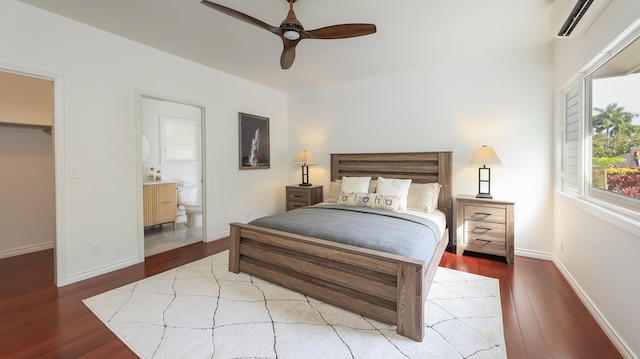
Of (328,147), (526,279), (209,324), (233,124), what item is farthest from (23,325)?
(526,279)

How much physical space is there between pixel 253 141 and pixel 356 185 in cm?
201

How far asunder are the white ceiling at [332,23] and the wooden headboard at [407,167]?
1.28 metres

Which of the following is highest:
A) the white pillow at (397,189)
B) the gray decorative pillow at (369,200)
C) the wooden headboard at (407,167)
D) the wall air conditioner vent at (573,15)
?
the wall air conditioner vent at (573,15)

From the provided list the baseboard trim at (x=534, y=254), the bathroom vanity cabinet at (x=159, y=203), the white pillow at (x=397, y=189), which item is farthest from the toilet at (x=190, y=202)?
the baseboard trim at (x=534, y=254)

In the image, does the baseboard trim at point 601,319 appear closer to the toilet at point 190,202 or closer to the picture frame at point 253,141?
the picture frame at point 253,141

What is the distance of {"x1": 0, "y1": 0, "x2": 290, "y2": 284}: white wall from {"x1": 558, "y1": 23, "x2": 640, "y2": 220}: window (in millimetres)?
4211

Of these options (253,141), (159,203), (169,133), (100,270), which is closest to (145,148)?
(169,133)

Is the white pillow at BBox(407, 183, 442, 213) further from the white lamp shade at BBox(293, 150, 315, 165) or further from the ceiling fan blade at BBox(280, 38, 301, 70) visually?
the ceiling fan blade at BBox(280, 38, 301, 70)

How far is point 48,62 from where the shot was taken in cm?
243

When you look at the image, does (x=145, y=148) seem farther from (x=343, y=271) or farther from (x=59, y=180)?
Answer: (x=343, y=271)

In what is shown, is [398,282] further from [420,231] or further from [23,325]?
[23,325]

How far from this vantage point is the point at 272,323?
74.9 inches

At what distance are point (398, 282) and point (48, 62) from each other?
140 inches

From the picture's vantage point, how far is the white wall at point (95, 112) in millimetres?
2391
